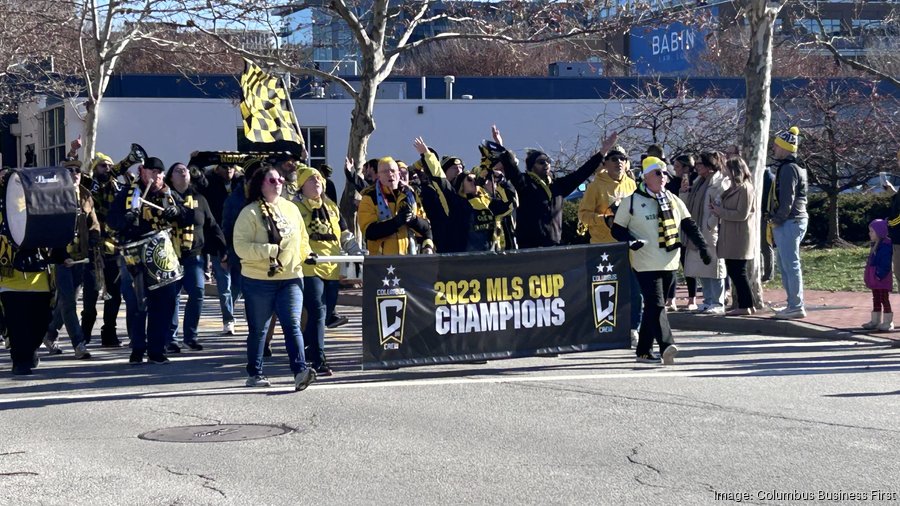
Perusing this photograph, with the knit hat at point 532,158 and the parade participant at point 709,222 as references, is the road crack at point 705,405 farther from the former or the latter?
the parade participant at point 709,222

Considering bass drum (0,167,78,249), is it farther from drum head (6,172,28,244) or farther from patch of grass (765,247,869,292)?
patch of grass (765,247,869,292)

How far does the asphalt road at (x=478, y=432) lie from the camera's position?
6.66 metres

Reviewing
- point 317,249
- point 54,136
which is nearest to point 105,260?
point 317,249

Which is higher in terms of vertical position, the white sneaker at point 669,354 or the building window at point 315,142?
the building window at point 315,142

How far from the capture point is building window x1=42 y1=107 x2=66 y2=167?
4075 centimetres

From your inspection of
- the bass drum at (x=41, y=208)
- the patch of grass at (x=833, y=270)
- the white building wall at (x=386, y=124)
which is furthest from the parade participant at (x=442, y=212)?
the white building wall at (x=386, y=124)

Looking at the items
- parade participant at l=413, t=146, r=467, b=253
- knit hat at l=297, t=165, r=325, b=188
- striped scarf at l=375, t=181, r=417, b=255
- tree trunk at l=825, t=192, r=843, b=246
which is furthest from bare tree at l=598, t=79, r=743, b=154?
knit hat at l=297, t=165, r=325, b=188

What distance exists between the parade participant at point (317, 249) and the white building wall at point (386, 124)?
1008 inches

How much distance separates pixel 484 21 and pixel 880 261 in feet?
35.3

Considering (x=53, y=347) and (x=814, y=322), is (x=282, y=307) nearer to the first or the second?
(x=53, y=347)

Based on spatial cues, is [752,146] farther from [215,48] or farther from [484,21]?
[215,48]

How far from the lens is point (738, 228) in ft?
46.8

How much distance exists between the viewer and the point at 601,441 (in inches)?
308

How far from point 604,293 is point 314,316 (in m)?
2.70
